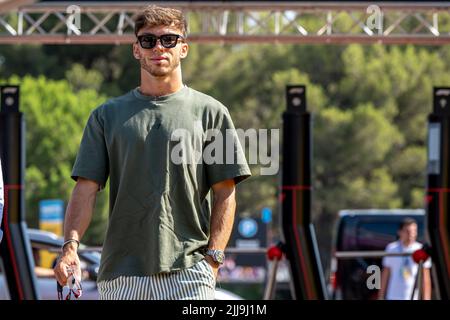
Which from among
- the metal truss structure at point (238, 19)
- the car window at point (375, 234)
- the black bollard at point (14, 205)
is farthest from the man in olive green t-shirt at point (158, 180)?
the car window at point (375, 234)

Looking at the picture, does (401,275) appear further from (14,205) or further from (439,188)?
(14,205)

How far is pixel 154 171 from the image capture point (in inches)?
197

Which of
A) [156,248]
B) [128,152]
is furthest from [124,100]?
[156,248]

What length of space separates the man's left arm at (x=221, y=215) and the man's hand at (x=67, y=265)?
1.72 ft

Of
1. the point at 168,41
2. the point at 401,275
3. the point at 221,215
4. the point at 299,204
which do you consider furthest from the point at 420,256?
the point at 168,41

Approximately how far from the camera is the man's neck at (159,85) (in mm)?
5094

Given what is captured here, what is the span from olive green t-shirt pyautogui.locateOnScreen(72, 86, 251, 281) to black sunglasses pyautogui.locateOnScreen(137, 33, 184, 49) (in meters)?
0.20

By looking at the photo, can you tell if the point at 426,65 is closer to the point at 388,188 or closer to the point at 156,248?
the point at 388,188

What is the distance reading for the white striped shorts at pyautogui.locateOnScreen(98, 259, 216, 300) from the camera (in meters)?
→ 4.97

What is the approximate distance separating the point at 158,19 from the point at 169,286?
108 centimetres

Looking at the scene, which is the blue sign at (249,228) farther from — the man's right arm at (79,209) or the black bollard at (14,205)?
the man's right arm at (79,209)

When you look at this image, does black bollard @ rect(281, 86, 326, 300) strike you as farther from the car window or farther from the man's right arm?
the car window

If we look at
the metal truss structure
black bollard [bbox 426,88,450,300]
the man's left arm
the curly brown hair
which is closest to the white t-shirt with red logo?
black bollard [bbox 426,88,450,300]

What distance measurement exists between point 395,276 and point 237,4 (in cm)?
335
